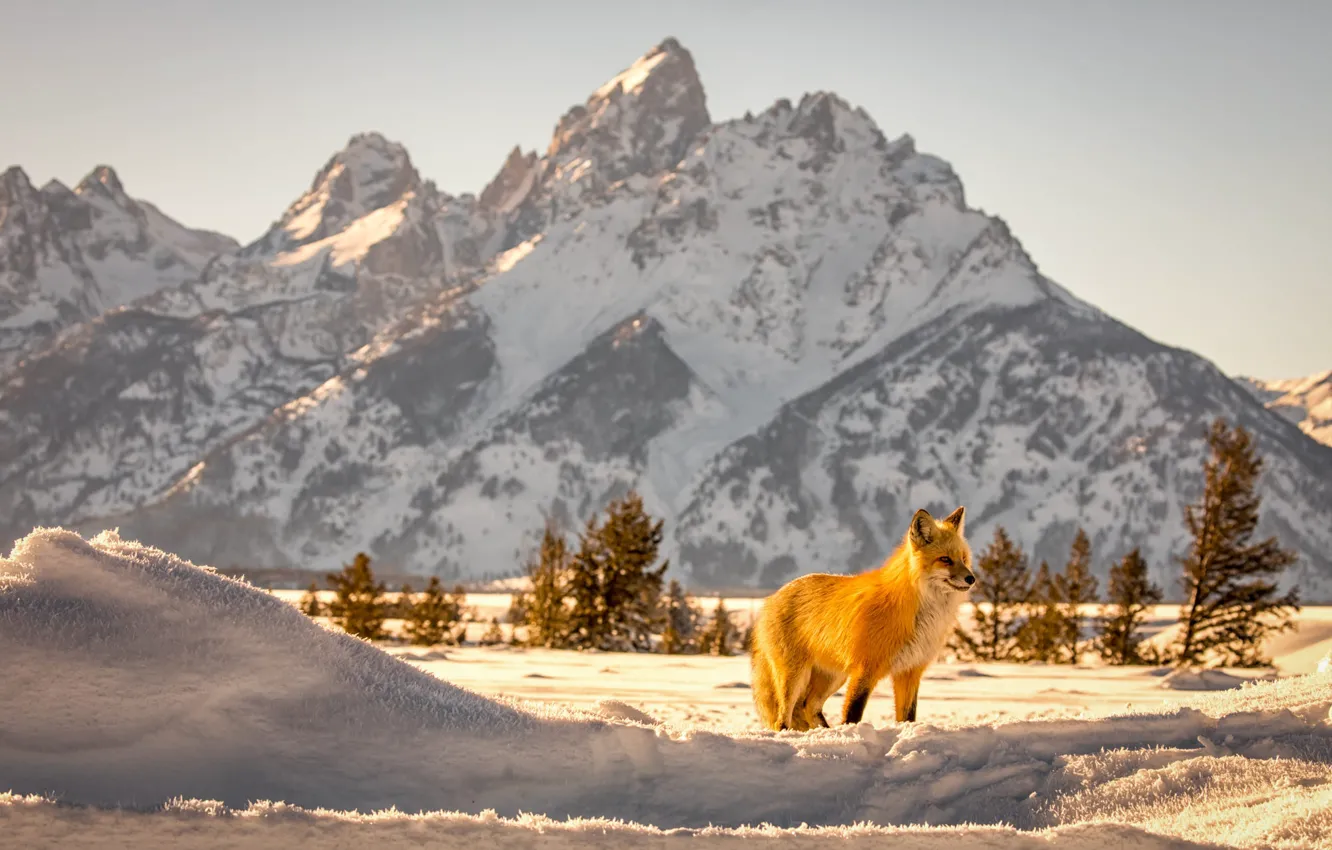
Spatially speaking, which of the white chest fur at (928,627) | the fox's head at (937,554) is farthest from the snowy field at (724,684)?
the fox's head at (937,554)

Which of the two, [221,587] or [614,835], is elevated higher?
[221,587]

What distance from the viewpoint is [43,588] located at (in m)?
6.46

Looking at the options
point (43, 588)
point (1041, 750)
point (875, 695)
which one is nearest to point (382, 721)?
point (43, 588)

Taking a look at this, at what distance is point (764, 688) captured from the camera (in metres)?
9.98

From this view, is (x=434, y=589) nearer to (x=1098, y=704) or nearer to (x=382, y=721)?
(x=1098, y=704)

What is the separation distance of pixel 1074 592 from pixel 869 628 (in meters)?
50.7

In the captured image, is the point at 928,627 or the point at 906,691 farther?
the point at 906,691

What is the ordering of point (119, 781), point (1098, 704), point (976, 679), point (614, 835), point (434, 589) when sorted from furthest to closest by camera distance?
point (434, 589) < point (976, 679) < point (1098, 704) < point (119, 781) < point (614, 835)

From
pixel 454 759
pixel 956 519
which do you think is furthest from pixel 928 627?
pixel 454 759

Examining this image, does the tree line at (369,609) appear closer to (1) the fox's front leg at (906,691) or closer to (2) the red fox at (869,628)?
(2) the red fox at (869,628)

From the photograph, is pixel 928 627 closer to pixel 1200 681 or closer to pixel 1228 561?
pixel 1200 681

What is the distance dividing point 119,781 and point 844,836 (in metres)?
2.94

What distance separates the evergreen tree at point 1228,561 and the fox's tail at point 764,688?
1010 inches

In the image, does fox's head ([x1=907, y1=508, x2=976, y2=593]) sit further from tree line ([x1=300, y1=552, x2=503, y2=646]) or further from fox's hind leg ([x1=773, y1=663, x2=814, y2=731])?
tree line ([x1=300, y1=552, x2=503, y2=646])
